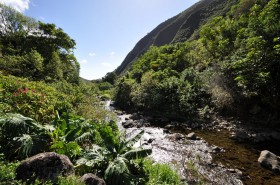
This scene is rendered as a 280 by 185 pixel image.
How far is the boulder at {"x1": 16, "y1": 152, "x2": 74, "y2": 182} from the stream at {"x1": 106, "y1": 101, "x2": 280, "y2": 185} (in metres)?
4.65

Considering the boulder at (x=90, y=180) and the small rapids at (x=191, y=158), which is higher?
the boulder at (x=90, y=180)

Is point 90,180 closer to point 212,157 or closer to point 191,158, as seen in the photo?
point 191,158

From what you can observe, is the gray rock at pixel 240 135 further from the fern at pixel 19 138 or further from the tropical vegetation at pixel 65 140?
the fern at pixel 19 138

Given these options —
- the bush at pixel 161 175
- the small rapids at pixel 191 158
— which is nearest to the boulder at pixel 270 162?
the small rapids at pixel 191 158

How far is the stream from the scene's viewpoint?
30.0 feet

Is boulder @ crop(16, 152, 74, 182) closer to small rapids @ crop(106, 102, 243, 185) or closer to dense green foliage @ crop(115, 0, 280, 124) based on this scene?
small rapids @ crop(106, 102, 243, 185)

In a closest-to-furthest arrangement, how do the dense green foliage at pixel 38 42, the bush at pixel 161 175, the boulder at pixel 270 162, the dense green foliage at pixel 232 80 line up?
1. the bush at pixel 161 175
2. the boulder at pixel 270 162
3. the dense green foliage at pixel 232 80
4. the dense green foliage at pixel 38 42

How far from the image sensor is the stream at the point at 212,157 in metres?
9.16

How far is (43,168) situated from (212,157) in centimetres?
1006

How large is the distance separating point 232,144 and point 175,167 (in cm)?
612

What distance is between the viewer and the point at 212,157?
11.8 meters

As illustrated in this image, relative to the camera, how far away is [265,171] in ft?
32.1

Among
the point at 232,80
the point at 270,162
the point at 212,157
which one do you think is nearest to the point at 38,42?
the point at 232,80

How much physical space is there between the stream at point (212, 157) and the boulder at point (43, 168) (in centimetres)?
465
